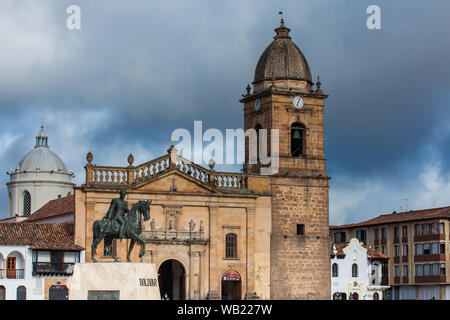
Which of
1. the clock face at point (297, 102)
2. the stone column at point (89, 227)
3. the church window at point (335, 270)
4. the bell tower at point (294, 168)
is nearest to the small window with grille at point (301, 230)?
the bell tower at point (294, 168)

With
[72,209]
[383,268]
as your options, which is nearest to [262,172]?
[72,209]

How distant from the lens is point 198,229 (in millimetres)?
61625

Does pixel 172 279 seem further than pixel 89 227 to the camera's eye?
Yes

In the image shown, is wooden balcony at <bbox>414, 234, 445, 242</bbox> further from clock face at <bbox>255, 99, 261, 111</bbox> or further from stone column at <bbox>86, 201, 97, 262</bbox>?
stone column at <bbox>86, 201, 97, 262</bbox>

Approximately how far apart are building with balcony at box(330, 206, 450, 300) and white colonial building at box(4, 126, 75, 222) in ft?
85.4

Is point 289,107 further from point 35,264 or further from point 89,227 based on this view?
point 35,264

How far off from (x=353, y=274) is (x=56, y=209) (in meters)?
22.1

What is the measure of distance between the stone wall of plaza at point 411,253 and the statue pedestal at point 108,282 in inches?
1782

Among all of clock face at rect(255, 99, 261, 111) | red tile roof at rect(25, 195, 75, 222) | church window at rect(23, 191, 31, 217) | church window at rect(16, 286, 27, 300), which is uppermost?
clock face at rect(255, 99, 261, 111)

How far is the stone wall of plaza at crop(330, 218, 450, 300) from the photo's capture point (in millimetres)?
82312

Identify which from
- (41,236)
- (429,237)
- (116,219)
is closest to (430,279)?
(429,237)

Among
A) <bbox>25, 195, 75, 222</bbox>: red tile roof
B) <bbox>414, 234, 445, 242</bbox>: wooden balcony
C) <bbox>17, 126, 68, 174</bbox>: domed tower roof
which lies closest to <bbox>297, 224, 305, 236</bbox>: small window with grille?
<bbox>25, 195, 75, 222</bbox>: red tile roof
